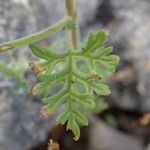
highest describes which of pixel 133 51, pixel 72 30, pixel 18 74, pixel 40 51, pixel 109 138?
pixel 40 51

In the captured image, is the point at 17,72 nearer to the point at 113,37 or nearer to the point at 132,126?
the point at 113,37

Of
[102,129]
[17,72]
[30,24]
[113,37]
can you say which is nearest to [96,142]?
[102,129]

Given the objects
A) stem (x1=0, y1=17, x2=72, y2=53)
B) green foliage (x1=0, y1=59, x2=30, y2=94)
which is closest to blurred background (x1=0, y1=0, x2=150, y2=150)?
green foliage (x1=0, y1=59, x2=30, y2=94)

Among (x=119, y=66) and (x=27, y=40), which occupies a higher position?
(x=27, y=40)

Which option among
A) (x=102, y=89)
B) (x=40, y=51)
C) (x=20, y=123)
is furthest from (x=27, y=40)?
(x=20, y=123)

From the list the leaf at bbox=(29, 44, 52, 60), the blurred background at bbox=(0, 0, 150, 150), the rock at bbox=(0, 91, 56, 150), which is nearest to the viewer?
the leaf at bbox=(29, 44, 52, 60)

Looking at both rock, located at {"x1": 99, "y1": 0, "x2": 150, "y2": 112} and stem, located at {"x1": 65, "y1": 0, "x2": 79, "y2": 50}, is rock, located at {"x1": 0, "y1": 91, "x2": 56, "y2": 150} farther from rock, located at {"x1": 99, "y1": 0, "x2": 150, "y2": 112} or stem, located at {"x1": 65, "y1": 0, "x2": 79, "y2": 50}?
stem, located at {"x1": 65, "y1": 0, "x2": 79, "y2": 50}

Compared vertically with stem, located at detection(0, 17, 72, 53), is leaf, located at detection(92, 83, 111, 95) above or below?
below

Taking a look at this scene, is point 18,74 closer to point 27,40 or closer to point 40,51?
point 27,40
